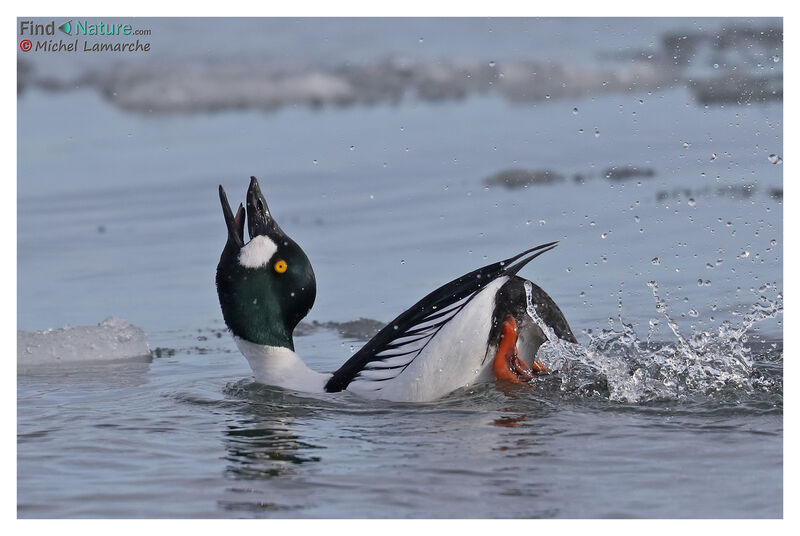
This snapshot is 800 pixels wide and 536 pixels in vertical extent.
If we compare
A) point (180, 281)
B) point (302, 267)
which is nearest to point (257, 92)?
point (180, 281)

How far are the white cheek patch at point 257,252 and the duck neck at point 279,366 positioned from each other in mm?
494

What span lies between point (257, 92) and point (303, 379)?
11.3m

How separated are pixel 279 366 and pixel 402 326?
86cm

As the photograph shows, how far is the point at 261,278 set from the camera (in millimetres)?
7250

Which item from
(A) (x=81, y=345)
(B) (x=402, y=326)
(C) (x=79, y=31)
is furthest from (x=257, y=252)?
(C) (x=79, y=31)

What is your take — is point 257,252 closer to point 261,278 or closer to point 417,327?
point 261,278

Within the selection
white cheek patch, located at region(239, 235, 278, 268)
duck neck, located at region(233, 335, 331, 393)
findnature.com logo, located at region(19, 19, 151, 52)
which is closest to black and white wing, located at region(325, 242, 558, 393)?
duck neck, located at region(233, 335, 331, 393)

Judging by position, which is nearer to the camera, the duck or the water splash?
the water splash

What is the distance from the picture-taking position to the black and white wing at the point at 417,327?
686 centimetres

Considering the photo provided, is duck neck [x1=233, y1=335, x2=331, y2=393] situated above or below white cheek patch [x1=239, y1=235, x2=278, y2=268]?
below

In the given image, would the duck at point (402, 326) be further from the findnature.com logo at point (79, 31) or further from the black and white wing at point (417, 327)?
the findnature.com logo at point (79, 31)

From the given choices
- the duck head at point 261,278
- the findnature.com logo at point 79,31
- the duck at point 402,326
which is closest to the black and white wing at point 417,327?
the duck at point 402,326

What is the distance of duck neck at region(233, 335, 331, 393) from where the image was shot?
730 centimetres

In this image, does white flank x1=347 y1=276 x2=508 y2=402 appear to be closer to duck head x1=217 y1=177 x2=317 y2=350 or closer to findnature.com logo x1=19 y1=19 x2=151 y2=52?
duck head x1=217 y1=177 x2=317 y2=350
